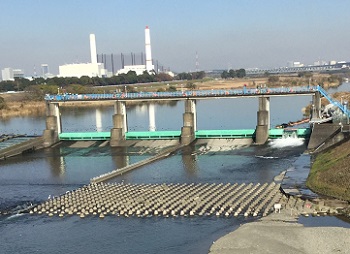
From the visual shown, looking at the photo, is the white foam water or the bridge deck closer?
the white foam water

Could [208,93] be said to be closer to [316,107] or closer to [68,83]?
[316,107]

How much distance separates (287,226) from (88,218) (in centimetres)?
1165

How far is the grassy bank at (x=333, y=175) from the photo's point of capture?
2780 centimetres

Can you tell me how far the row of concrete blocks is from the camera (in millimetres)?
27031

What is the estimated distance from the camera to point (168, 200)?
95.8ft

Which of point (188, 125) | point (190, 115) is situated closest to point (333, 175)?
point (188, 125)

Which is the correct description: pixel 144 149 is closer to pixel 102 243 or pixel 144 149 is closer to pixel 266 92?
pixel 266 92

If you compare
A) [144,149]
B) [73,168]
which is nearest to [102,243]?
[73,168]

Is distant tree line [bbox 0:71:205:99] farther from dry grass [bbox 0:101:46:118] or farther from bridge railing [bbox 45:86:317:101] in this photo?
bridge railing [bbox 45:86:317:101]

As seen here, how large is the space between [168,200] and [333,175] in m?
10.9

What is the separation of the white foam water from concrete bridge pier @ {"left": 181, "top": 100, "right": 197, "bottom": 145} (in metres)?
8.42

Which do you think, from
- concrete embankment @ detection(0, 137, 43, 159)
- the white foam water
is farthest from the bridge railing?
concrete embankment @ detection(0, 137, 43, 159)

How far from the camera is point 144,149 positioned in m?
47.9

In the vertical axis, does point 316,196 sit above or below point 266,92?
below
